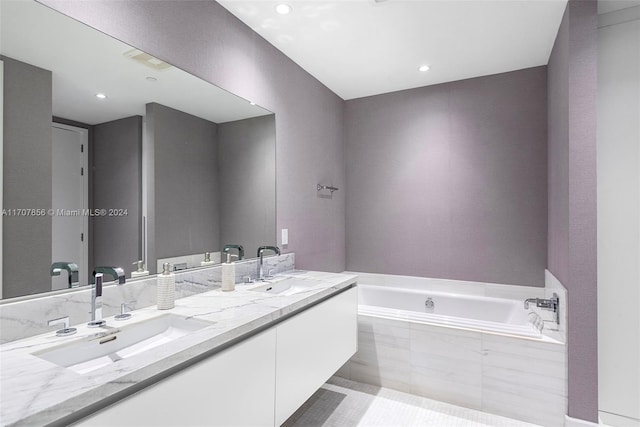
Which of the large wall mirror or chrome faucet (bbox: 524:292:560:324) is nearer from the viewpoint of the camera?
the large wall mirror

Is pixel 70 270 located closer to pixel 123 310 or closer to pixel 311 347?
pixel 123 310

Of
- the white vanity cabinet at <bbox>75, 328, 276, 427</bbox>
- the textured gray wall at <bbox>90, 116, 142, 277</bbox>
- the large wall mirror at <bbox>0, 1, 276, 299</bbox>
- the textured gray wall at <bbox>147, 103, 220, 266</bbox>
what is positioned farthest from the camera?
the textured gray wall at <bbox>147, 103, 220, 266</bbox>

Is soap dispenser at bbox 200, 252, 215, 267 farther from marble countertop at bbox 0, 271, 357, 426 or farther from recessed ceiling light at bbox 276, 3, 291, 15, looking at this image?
recessed ceiling light at bbox 276, 3, 291, 15

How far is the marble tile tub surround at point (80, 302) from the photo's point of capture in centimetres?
111

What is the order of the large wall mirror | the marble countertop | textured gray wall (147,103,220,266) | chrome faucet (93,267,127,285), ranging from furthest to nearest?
1. textured gray wall (147,103,220,266)
2. chrome faucet (93,267,127,285)
3. the large wall mirror
4. the marble countertop

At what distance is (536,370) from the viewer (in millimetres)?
2076

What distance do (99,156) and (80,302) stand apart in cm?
59

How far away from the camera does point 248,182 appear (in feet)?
7.50

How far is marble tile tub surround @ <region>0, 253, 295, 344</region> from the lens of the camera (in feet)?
3.64

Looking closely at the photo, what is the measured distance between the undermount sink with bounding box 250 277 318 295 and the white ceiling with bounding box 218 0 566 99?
1666 mm

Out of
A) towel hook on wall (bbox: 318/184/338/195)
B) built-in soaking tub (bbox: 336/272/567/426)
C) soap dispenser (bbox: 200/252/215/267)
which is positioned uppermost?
towel hook on wall (bbox: 318/184/338/195)

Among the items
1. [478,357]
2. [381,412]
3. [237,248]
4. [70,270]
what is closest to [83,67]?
[70,270]

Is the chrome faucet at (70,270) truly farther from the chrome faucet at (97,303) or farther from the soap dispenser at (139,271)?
the soap dispenser at (139,271)

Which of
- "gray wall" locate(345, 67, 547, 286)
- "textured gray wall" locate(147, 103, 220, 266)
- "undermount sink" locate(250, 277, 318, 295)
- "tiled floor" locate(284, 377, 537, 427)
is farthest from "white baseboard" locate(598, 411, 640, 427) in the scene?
"textured gray wall" locate(147, 103, 220, 266)
